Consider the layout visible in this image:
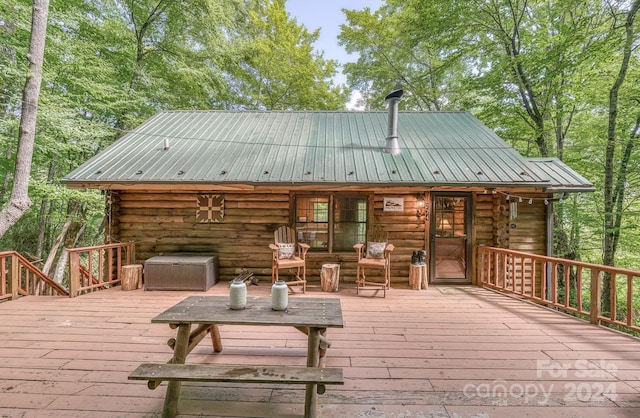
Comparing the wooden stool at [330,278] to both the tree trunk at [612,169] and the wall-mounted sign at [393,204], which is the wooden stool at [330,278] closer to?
the wall-mounted sign at [393,204]

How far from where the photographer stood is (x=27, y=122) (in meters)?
4.67

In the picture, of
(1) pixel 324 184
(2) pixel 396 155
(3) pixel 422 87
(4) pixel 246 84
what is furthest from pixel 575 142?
(4) pixel 246 84

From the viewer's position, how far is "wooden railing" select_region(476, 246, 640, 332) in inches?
131

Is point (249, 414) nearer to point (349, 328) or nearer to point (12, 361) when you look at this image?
point (349, 328)

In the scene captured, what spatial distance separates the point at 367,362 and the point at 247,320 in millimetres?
1225

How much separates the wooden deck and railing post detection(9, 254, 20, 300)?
0.32 metres

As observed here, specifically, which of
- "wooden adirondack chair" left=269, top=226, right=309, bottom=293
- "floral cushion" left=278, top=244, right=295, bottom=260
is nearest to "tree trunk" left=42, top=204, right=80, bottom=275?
"wooden adirondack chair" left=269, top=226, right=309, bottom=293

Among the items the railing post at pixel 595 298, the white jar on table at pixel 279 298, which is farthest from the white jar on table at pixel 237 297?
the railing post at pixel 595 298

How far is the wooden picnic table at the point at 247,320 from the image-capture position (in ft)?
5.97

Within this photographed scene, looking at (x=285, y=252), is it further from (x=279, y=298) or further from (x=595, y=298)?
(x=595, y=298)

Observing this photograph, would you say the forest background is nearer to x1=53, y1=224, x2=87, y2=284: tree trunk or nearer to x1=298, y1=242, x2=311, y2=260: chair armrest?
x1=53, y1=224, x2=87, y2=284: tree trunk

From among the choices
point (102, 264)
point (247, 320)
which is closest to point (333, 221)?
point (247, 320)

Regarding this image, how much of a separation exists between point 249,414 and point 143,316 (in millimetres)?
2487

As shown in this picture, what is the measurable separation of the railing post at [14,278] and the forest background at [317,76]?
2.81 meters
